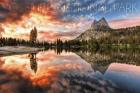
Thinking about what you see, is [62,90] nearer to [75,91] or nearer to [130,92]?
[75,91]

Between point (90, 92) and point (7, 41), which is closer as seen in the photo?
point (90, 92)

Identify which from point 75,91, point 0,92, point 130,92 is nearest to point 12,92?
point 0,92

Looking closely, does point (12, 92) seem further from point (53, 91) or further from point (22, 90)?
point (53, 91)

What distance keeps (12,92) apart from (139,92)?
8.41 meters

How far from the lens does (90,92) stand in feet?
56.6

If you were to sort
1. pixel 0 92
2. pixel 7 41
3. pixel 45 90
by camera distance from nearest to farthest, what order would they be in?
pixel 0 92
pixel 45 90
pixel 7 41

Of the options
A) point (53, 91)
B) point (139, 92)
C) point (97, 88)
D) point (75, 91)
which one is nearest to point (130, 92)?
point (139, 92)

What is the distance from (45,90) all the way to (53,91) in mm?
786

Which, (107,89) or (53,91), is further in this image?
(107,89)

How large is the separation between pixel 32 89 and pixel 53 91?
1.79m

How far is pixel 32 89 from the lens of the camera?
18.4m

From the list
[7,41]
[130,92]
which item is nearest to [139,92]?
[130,92]

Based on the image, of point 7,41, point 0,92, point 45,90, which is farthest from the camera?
point 7,41

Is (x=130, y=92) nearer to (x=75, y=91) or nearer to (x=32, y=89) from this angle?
(x=75, y=91)
